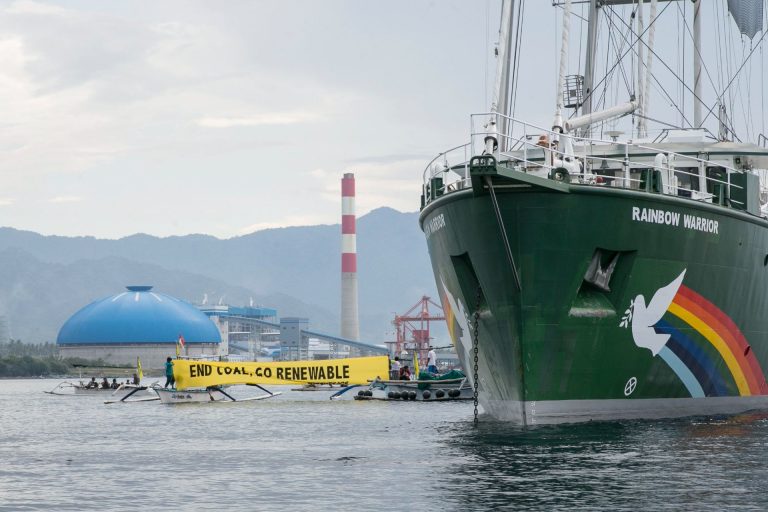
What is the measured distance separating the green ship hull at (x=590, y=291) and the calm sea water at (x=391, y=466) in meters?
0.84

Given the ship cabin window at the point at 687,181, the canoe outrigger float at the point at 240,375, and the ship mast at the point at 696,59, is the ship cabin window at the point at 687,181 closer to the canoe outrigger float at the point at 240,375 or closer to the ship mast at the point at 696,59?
the ship mast at the point at 696,59

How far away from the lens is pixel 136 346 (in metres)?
170

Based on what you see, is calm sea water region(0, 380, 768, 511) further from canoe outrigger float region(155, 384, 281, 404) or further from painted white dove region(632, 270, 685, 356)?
canoe outrigger float region(155, 384, 281, 404)

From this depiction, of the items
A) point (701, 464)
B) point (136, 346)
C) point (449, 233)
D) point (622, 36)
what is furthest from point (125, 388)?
point (136, 346)

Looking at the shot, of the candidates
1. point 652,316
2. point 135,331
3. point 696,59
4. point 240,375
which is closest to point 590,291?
point 652,316

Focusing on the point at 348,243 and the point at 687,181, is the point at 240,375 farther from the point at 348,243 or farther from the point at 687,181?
the point at 348,243

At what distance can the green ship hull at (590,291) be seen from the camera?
24359mm

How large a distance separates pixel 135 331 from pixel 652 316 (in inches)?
5971

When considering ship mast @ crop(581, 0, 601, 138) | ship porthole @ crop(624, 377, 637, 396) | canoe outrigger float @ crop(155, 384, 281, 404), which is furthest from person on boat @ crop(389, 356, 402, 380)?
ship porthole @ crop(624, 377, 637, 396)

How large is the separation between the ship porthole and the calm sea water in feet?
2.15

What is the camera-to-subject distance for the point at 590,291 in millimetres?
25125

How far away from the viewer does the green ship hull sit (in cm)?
2436

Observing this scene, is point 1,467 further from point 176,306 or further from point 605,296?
point 176,306

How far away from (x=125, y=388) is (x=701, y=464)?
48.1 meters
